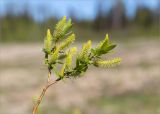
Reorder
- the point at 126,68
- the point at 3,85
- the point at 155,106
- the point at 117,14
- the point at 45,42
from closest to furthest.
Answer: the point at 45,42, the point at 155,106, the point at 3,85, the point at 126,68, the point at 117,14

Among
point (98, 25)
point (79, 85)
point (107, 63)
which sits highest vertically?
point (98, 25)

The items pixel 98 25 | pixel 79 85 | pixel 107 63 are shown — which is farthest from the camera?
pixel 98 25

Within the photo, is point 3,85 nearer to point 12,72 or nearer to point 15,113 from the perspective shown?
point 12,72

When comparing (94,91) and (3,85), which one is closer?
(94,91)

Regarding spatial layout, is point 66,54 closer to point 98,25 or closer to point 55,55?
point 55,55

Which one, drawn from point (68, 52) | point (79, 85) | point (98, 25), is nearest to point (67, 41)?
point (68, 52)

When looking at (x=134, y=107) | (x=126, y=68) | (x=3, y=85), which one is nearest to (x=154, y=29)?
(x=126, y=68)

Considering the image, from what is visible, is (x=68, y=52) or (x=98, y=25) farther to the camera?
(x=98, y=25)

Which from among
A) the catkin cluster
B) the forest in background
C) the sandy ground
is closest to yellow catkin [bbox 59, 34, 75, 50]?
the catkin cluster

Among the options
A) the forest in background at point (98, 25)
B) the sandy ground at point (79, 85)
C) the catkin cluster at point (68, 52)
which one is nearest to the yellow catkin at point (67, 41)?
the catkin cluster at point (68, 52)

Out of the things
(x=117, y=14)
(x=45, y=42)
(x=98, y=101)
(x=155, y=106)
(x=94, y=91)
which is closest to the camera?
(x=45, y=42)

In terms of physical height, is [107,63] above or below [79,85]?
above
